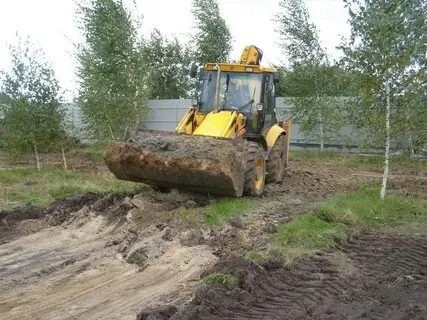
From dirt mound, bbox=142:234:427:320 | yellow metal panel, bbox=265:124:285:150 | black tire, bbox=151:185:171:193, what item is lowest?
dirt mound, bbox=142:234:427:320

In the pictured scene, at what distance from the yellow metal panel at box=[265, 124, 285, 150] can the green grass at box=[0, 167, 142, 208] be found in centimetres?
310

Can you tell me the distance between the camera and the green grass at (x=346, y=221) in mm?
8195

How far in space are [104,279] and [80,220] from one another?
→ 332 cm

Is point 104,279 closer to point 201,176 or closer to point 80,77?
point 201,176

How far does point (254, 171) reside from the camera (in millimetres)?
11016

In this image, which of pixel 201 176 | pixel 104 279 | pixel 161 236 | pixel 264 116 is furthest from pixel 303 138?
pixel 104 279

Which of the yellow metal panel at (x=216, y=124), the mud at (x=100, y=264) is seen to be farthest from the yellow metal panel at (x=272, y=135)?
the mud at (x=100, y=264)

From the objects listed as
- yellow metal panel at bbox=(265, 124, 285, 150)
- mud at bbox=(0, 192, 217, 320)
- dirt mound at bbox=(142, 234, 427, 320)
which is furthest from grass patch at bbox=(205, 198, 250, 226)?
yellow metal panel at bbox=(265, 124, 285, 150)

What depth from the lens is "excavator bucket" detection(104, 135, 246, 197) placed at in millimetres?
9922

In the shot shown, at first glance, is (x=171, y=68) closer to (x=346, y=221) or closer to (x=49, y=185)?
(x=49, y=185)

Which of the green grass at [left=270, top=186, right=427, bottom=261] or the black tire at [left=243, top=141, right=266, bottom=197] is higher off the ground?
the black tire at [left=243, top=141, right=266, bottom=197]

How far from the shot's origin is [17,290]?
22.3 feet

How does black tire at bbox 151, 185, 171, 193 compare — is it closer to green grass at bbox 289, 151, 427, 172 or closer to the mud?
the mud

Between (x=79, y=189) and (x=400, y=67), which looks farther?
(x=79, y=189)
